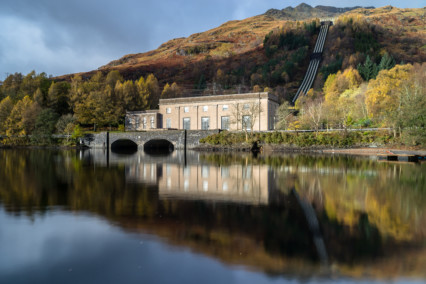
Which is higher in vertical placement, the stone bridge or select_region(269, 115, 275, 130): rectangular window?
select_region(269, 115, 275, 130): rectangular window

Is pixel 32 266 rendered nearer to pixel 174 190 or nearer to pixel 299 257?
pixel 299 257

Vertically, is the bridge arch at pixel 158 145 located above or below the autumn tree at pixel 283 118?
below

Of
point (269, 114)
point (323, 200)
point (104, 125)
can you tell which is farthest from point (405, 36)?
point (323, 200)

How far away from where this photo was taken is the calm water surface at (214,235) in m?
4.95

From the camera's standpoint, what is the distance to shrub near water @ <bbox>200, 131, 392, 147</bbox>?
115 ft

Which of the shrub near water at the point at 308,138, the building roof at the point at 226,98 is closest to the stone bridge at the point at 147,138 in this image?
the shrub near water at the point at 308,138

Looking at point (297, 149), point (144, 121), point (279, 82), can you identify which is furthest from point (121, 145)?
point (279, 82)

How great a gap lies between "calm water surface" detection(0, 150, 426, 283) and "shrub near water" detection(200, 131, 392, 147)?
83.0 ft

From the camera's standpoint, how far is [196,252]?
569 centimetres

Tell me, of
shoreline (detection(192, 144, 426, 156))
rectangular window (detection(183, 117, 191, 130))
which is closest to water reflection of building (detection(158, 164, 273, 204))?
shoreline (detection(192, 144, 426, 156))

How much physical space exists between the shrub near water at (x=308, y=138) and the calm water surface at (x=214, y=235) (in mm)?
25305

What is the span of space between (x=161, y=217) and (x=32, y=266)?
10.4ft

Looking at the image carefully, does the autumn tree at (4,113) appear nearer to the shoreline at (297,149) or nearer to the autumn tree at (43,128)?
the autumn tree at (43,128)

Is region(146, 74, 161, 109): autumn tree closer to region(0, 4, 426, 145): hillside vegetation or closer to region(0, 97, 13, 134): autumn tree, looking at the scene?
region(0, 4, 426, 145): hillside vegetation
